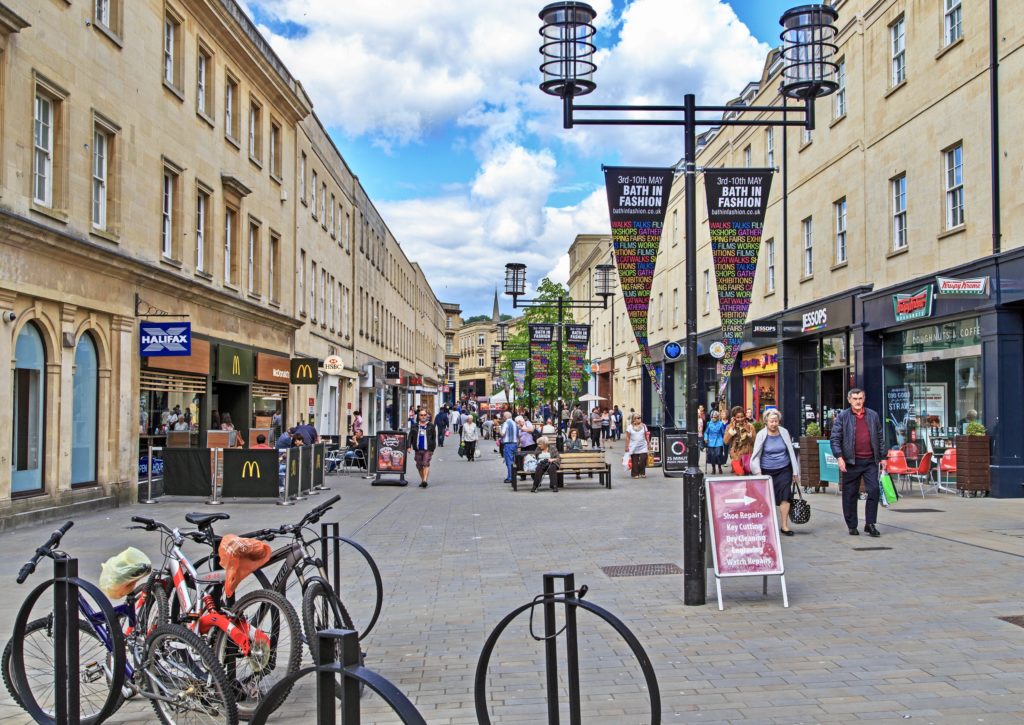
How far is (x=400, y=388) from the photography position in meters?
61.7

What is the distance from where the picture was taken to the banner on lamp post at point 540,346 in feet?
110

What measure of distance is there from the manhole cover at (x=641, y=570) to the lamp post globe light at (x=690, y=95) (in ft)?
4.38

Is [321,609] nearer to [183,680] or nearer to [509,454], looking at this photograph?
[183,680]

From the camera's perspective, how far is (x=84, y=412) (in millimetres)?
15984

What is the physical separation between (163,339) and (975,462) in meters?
14.7

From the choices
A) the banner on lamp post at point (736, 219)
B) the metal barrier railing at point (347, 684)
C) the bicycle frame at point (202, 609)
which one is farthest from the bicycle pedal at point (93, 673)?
the banner on lamp post at point (736, 219)

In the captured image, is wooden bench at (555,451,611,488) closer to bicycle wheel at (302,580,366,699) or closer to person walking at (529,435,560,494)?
person walking at (529,435,560,494)

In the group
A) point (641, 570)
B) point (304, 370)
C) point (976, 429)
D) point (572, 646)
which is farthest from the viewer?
point (304, 370)

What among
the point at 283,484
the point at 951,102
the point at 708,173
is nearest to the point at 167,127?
the point at 283,484

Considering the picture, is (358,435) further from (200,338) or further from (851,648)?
(851,648)

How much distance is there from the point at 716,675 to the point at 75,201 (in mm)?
13325

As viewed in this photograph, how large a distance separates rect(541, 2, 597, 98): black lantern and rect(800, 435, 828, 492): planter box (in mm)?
11642

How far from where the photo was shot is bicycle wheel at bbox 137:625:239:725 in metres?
4.62

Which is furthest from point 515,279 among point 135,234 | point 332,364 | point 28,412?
point 28,412
